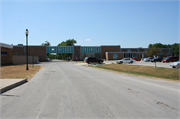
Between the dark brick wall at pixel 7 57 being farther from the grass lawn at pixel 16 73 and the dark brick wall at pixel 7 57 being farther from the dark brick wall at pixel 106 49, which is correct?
the dark brick wall at pixel 106 49

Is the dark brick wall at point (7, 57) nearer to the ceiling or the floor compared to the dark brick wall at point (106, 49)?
nearer to the floor

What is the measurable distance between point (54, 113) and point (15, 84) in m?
6.17

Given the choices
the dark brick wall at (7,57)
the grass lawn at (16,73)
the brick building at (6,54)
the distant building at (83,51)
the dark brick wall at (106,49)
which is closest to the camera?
the grass lawn at (16,73)

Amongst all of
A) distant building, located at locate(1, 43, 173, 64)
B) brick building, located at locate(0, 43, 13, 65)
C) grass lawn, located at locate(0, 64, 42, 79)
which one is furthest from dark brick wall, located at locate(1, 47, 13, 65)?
distant building, located at locate(1, 43, 173, 64)

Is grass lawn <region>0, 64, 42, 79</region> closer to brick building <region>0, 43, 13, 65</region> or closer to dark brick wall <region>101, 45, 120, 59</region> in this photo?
brick building <region>0, 43, 13, 65</region>

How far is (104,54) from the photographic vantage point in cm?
8075

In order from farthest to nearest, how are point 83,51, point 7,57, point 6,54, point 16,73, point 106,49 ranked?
1. point 106,49
2. point 83,51
3. point 7,57
4. point 6,54
5. point 16,73

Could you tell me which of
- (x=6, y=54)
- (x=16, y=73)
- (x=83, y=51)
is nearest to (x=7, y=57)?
(x=6, y=54)

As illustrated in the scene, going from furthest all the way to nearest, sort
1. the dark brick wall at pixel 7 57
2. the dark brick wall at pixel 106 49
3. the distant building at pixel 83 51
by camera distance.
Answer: the dark brick wall at pixel 106 49 → the distant building at pixel 83 51 → the dark brick wall at pixel 7 57

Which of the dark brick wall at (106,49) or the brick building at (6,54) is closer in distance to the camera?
the brick building at (6,54)

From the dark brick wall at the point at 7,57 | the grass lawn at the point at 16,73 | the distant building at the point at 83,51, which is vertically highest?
the distant building at the point at 83,51

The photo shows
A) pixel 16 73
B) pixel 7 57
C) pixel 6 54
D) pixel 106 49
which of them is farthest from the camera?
pixel 106 49

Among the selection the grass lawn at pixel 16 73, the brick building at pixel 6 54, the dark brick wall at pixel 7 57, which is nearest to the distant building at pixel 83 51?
the dark brick wall at pixel 7 57

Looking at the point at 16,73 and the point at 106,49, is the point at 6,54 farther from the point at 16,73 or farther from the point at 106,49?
the point at 106,49
